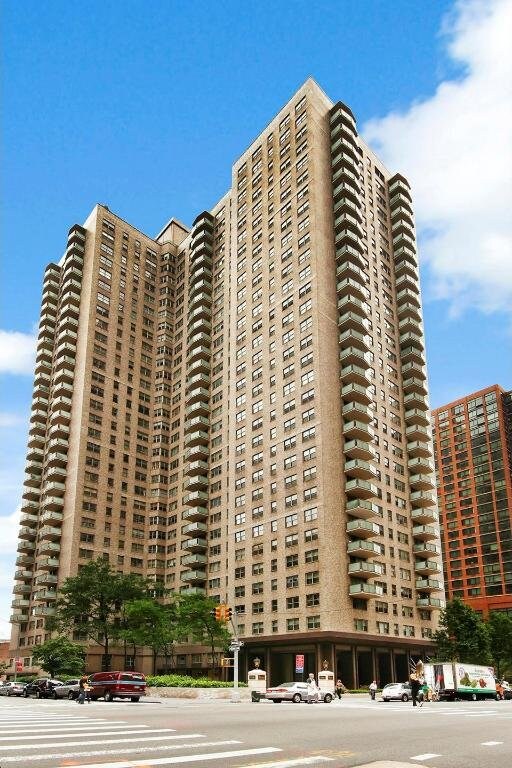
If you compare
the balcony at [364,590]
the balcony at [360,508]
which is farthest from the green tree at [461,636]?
the balcony at [360,508]

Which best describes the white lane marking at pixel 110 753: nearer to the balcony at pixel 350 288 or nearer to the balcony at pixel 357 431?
the balcony at pixel 357 431

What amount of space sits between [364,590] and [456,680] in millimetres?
21180

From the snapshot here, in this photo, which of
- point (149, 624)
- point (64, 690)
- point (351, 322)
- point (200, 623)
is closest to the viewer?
point (64, 690)

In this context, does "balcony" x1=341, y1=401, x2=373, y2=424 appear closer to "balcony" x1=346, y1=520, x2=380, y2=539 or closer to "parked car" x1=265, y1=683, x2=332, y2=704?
"balcony" x1=346, y1=520, x2=380, y2=539

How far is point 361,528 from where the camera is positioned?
229 feet

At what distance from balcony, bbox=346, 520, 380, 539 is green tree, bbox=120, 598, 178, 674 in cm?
2146

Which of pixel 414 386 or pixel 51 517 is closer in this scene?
pixel 414 386

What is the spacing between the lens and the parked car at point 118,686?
129ft

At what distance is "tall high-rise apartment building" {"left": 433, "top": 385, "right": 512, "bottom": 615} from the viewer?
152 meters

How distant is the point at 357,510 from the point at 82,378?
48.0 m

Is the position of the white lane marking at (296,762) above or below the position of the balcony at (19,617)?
below

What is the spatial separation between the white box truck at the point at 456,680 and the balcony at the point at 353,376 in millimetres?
35698

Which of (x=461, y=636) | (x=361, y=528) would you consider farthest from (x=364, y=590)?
(x=461, y=636)

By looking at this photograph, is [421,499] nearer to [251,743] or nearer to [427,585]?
[427,585]
